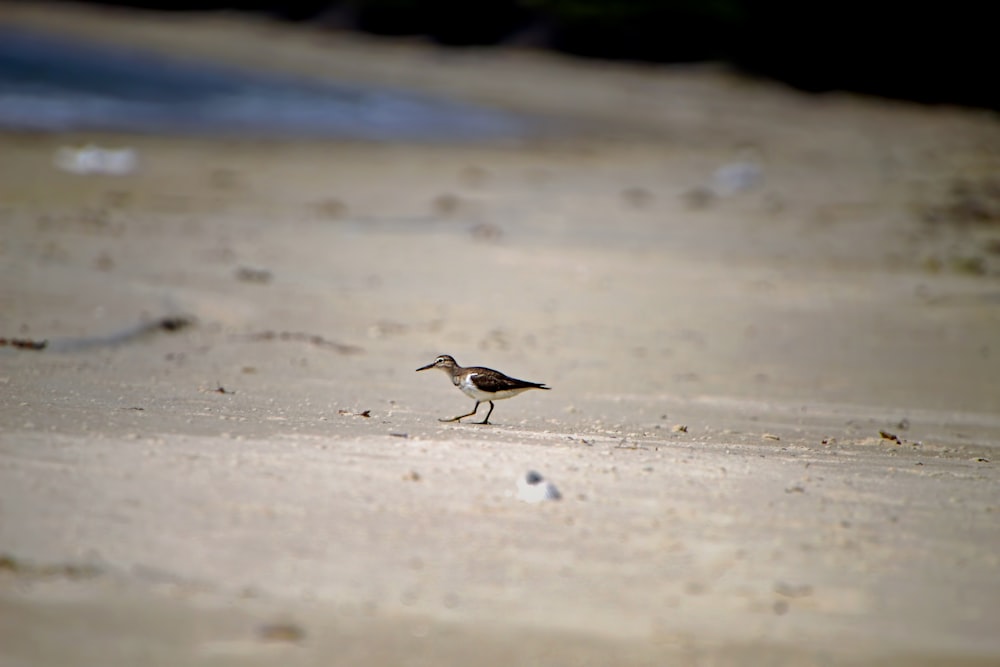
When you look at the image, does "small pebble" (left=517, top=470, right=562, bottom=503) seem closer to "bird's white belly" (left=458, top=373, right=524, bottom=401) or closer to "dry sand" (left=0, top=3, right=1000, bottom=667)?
"dry sand" (left=0, top=3, right=1000, bottom=667)

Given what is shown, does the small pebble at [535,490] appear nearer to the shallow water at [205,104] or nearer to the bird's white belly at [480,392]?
the bird's white belly at [480,392]

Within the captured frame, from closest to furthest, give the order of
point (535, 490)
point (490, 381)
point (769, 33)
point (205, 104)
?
point (535, 490) → point (490, 381) → point (205, 104) → point (769, 33)

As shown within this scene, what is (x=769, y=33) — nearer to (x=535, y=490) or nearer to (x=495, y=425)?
(x=495, y=425)

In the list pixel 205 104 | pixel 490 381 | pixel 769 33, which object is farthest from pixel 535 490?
pixel 769 33

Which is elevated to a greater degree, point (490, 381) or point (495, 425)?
point (490, 381)

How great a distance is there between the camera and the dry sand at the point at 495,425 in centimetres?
401

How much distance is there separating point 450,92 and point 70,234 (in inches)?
888

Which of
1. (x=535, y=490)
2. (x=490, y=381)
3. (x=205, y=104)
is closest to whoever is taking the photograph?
(x=535, y=490)

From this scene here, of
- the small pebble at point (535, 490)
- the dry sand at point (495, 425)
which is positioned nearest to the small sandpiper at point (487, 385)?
the dry sand at point (495, 425)

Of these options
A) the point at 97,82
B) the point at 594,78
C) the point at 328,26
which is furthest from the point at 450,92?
the point at 328,26

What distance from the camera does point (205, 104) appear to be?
29.0 meters

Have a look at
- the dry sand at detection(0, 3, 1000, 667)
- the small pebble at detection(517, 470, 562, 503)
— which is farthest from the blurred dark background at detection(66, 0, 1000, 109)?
the small pebble at detection(517, 470, 562, 503)

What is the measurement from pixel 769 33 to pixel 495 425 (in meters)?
35.0

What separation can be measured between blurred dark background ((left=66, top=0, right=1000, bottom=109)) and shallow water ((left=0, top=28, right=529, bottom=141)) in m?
8.39
